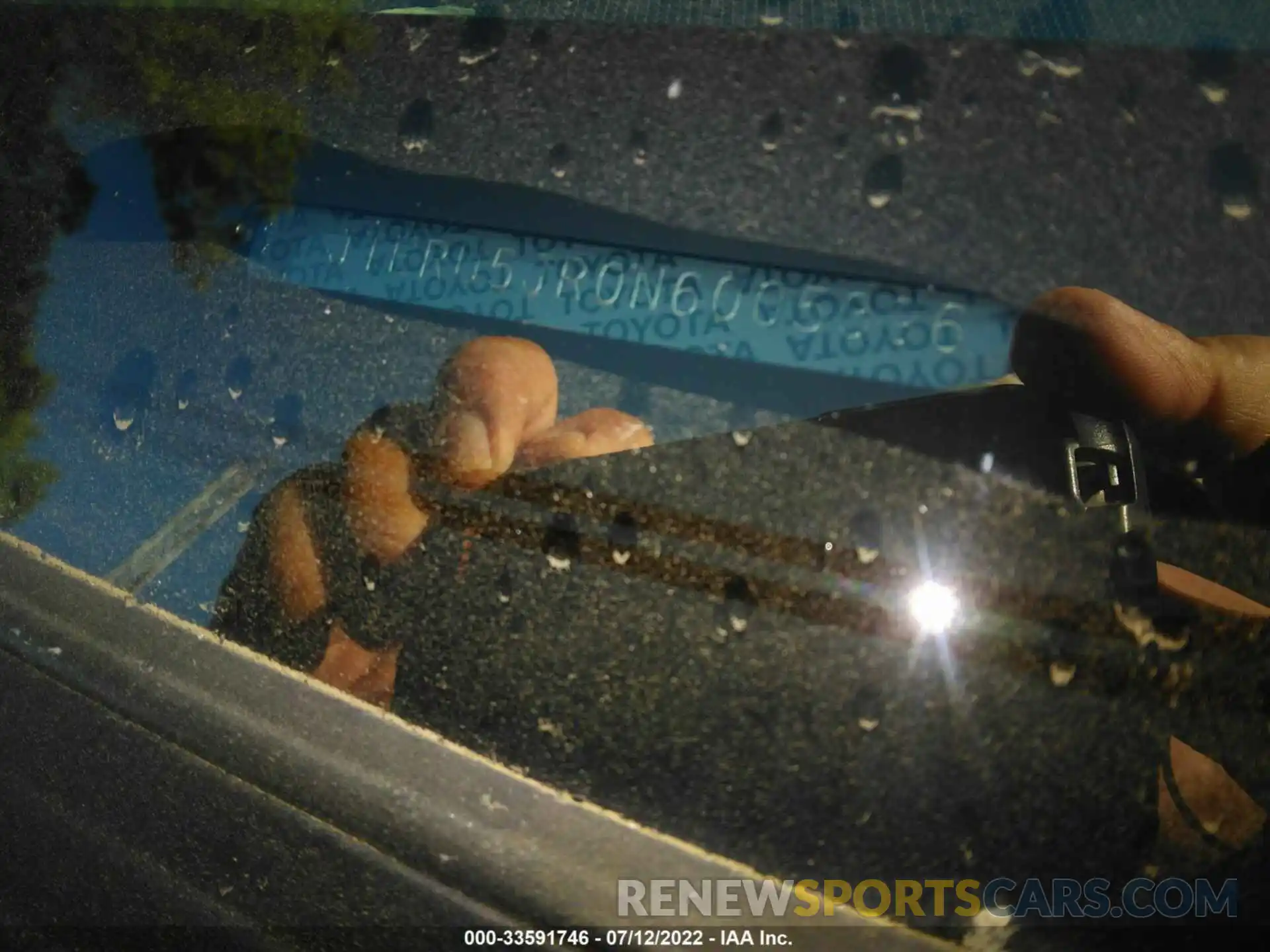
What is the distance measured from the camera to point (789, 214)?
1.23 meters

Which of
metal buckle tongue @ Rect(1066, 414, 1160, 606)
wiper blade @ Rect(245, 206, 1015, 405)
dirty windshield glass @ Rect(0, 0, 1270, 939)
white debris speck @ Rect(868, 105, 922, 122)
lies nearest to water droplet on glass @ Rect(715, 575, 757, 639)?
dirty windshield glass @ Rect(0, 0, 1270, 939)

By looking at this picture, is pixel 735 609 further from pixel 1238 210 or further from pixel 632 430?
pixel 1238 210

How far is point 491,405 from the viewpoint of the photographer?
48.3 inches

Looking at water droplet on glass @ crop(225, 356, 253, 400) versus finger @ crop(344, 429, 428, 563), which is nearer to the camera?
finger @ crop(344, 429, 428, 563)

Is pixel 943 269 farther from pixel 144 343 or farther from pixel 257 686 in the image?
pixel 144 343

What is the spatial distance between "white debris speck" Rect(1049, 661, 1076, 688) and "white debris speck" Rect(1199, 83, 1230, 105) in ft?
2.30

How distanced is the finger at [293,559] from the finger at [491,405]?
0.23m

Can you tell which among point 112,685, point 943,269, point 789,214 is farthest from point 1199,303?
point 112,685

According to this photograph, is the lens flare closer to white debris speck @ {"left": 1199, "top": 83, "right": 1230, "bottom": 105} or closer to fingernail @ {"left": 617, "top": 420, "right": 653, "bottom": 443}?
fingernail @ {"left": 617, "top": 420, "right": 653, "bottom": 443}

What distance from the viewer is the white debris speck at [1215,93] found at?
1.13 metres

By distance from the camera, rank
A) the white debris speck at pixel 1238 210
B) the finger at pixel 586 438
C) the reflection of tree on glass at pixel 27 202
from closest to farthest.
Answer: the white debris speck at pixel 1238 210 → the finger at pixel 586 438 → the reflection of tree on glass at pixel 27 202

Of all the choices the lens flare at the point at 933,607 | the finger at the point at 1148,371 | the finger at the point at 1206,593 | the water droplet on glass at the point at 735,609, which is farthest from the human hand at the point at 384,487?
the finger at the point at 1206,593

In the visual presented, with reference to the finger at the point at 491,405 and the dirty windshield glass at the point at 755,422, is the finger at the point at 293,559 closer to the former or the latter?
the dirty windshield glass at the point at 755,422

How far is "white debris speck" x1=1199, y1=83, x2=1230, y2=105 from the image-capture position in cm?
113
